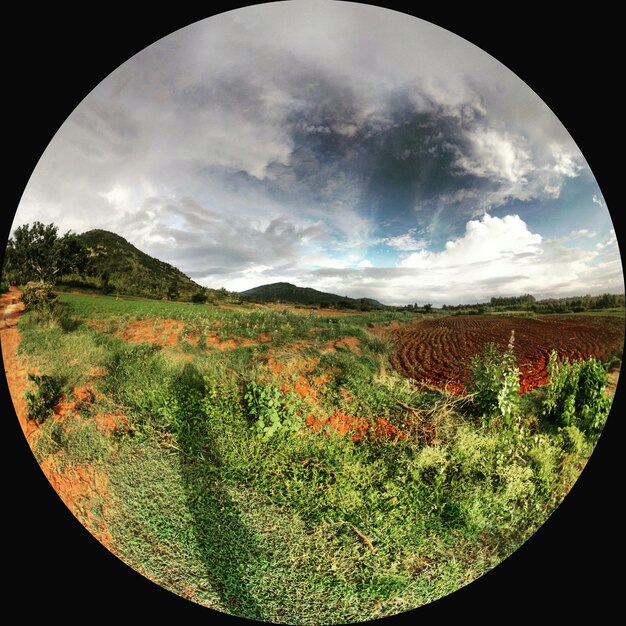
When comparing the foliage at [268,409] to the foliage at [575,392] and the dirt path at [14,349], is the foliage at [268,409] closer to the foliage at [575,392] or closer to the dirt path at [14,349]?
the foliage at [575,392]

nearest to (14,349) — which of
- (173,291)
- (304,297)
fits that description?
(173,291)

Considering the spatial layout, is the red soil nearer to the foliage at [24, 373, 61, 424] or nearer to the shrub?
the foliage at [24, 373, 61, 424]

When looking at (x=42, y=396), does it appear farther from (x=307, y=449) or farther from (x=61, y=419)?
(x=307, y=449)

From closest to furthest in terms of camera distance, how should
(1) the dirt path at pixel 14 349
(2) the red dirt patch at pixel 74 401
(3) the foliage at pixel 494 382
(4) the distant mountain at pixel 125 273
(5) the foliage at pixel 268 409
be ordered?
(5) the foliage at pixel 268 409 < (3) the foliage at pixel 494 382 < (4) the distant mountain at pixel 125 273 < (2) the red dirt patch at pixel 74 401 < (1) the dirt path at pixel 14 349

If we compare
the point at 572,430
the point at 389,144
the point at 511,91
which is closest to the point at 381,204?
the point at 389,144

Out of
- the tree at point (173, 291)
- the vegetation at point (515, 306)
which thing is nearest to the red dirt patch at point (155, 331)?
the tree at point (173, 291)

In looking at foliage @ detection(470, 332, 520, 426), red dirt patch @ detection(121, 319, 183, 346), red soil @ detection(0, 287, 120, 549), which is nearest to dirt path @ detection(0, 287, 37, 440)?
red soil @ detection(0, 287, 120, 549)
